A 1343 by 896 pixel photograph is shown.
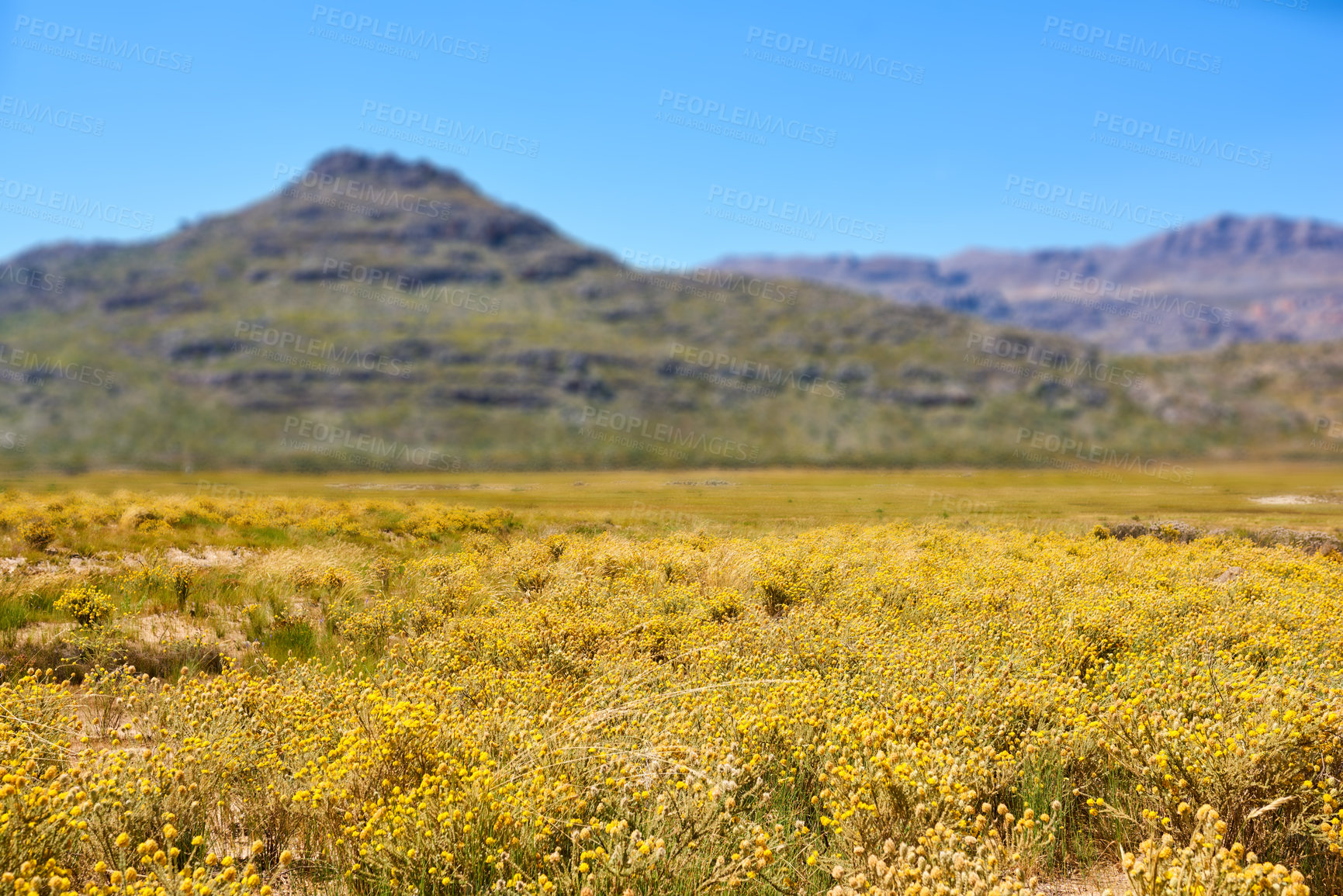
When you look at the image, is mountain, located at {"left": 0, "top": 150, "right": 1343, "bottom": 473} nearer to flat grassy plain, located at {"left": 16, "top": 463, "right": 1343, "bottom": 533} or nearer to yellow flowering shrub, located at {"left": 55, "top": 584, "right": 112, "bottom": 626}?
flat grassy plain, located at {"left": 16, "top": 463, "right": 1343, "bottom": 533}

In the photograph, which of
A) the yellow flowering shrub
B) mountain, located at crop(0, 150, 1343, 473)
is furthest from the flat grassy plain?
mountain, located at crop(0, 150, 1343, 473)

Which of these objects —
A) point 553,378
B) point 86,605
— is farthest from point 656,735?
point 553,378

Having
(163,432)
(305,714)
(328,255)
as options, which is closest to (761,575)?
(305,714)

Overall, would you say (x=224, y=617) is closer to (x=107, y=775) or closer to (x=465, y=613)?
(x=465, y=613)

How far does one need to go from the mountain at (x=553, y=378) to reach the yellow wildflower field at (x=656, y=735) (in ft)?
270

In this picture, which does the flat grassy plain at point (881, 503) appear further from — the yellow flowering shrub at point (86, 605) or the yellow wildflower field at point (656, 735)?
the yellow flowering shrub at point (86, 605)

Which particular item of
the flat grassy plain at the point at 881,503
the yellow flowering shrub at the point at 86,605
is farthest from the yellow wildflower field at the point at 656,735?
the flat grassy plain at the point at 881,503

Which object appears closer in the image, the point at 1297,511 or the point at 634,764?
the point at 634,764

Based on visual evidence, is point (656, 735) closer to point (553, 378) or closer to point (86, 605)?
point (86, 605)

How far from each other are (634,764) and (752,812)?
3.46 feet

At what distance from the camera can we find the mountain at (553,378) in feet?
326

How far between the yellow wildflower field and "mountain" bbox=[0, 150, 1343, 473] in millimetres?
82147

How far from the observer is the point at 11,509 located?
1396 centimetres

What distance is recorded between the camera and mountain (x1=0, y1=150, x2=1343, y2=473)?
326ft
